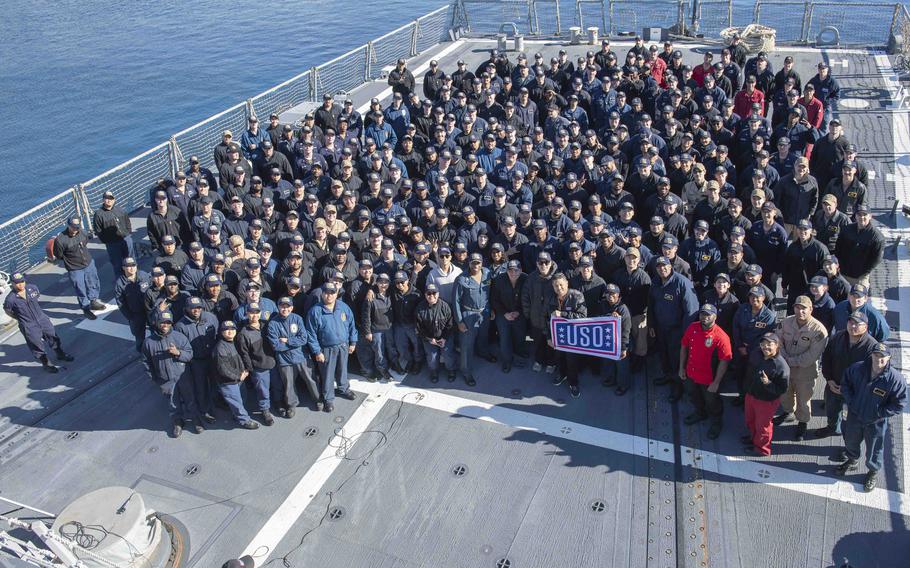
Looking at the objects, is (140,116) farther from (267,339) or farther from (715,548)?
(715,548)

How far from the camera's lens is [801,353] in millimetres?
8469

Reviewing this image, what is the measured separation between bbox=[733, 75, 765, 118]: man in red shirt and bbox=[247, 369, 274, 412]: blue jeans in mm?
10844

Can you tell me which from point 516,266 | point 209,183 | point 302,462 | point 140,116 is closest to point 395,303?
point 516,266

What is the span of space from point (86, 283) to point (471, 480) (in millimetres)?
7609

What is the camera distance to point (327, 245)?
37.3 feet

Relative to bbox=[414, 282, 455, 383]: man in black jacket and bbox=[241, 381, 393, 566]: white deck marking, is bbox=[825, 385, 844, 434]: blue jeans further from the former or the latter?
bbox=[241, 381, 393, 566]: white deck marking

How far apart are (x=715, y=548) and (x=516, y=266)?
13.5 feet

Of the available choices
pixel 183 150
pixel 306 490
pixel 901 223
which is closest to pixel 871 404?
pixel 306 490

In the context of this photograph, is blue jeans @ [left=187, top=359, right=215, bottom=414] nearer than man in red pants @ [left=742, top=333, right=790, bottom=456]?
No

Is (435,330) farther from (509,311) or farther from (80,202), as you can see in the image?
(80,202)

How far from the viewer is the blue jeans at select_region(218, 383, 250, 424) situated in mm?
9406

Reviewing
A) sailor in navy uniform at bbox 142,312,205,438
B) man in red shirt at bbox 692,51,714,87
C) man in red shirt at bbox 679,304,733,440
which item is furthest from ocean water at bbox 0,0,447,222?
man in red shirt at bbox 679,304,733,440

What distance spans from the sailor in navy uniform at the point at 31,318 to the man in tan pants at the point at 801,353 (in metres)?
10.0

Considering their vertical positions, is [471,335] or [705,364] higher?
[705,364]
